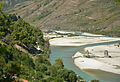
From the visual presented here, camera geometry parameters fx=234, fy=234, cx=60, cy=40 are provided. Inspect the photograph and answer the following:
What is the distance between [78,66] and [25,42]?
60.2 feet

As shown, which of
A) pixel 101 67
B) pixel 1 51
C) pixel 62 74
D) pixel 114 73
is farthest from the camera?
pixel 101 67

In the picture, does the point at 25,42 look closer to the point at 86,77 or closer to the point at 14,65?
the point at 86,77

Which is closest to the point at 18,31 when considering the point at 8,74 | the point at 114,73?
the point at 114,73

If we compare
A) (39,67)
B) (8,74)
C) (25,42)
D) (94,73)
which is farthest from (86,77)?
(8,74)

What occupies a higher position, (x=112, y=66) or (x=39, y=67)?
(x=39, y=67)

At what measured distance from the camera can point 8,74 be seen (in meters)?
11.8

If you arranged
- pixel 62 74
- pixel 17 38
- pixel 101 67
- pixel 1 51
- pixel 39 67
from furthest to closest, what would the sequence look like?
pixel 17 38
pixel 101 67
pixel 39 67
pixel 62 74
pixel 1 51

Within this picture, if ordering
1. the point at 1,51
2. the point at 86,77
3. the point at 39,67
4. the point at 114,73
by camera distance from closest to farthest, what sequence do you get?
the point at 1,51 < the point at 39,67 < the point at 86,77 < the point at 114,73

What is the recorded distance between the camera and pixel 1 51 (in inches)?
452

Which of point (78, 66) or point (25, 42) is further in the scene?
point (25, 42)

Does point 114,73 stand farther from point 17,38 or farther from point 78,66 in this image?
point 17,38

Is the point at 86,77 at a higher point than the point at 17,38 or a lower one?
lower

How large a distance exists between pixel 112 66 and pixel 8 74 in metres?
43.5

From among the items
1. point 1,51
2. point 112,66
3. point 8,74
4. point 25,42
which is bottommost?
point 112,66
